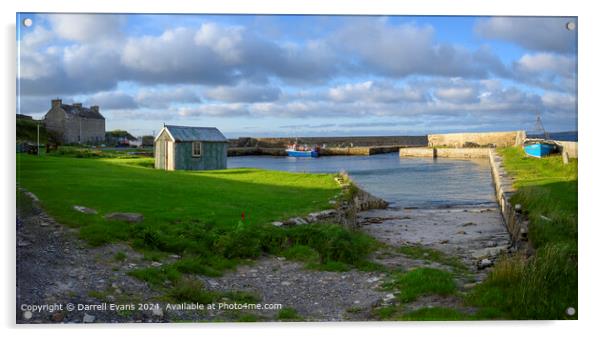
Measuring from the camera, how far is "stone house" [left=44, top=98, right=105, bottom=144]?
291 inches

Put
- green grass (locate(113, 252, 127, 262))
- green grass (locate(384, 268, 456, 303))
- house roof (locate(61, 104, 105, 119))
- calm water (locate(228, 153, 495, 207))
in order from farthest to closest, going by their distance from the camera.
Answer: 1. calm water (locate(228, 153, 495, 207))
2. house roof (locate(61, 104, 105, 119))
3. green grass (locate(113, 252, 127, 262))
4. green grass (locate(384, 268, 456, 303))

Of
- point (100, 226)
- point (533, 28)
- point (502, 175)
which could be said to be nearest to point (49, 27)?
point (100, 226)

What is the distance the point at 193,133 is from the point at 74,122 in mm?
2006

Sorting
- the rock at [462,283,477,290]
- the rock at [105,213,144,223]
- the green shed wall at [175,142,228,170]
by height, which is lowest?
the rock at [462,283,477,290]

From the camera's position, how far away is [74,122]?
25.9 feet

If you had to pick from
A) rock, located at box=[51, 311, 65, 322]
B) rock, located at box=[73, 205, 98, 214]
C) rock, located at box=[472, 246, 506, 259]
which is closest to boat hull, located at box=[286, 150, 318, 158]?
rock, located at box=[472, 246, 506, 259]

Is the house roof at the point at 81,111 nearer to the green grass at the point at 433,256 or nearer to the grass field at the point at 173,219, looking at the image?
the grass field at the point at 173,219

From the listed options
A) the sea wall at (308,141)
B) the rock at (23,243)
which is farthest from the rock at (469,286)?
the rock at (23,243)

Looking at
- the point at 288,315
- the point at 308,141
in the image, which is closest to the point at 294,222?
the point at 288,315

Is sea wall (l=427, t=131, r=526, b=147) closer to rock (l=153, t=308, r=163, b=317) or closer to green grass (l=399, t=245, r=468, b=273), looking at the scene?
green grass (l=399, t=245, r=468, b=273)

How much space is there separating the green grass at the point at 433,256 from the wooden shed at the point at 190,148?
381 centimetres

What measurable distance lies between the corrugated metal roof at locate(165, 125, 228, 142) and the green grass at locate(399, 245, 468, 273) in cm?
380

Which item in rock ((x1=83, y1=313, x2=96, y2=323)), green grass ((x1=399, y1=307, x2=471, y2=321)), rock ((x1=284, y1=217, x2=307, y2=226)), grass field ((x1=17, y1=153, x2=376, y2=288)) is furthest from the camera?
rock ((x1=284, y1=217, x2=307, y2=226))
